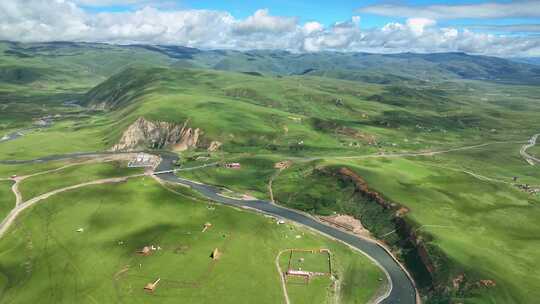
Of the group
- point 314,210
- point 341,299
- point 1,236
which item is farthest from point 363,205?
point 1,236

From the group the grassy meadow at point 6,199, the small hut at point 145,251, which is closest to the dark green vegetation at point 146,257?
the small hut at point 145,251

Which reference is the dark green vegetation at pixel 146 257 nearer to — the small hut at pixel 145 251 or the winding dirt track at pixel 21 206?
the small hut at pixel 145 251

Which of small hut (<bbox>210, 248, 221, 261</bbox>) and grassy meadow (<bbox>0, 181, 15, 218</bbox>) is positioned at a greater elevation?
grassy meadow (<bbox>0, 181, 15, 218</bbox>)

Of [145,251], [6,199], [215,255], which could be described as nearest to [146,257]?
[145,251]

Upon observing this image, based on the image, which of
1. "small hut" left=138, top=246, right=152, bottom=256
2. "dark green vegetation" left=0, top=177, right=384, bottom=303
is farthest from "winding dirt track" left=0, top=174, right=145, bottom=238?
"small hut" left=138, top=246, right=152, bottom=256

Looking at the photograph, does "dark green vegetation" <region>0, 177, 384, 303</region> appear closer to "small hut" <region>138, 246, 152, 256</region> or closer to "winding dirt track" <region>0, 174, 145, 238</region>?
"small hut" <region>138, 246, 152, 256</region>

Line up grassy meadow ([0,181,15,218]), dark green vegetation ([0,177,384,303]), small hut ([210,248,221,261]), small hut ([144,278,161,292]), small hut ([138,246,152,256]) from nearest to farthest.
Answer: small hut ([144,278,161,292]), dark green vegetation ([0,177,384,303]), small hut ([210,248,221,261]), small hut ([138,246,152,256]), grassy meadow ([0,181,15,218])

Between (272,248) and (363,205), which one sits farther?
(363,205)

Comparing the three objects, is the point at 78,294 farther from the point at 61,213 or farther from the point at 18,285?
the point at 61,213
